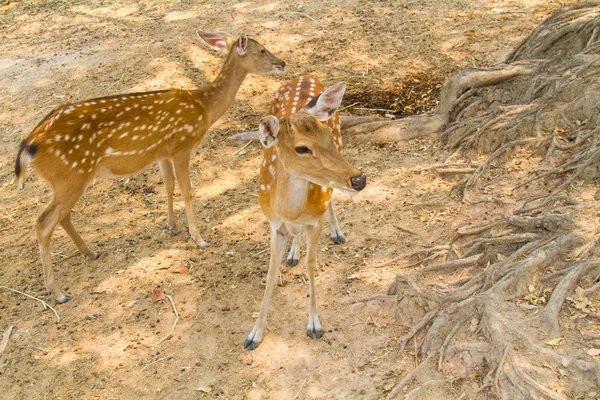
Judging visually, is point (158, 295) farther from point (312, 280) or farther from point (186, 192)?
point (312, 280)

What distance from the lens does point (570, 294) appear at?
354 cm

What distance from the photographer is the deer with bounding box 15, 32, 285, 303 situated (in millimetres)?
4707

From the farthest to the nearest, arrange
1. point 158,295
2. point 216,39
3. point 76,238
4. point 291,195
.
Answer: point 216,39 → point 76,238 → point 158,295 → point 291,195

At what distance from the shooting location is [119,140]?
197 inches

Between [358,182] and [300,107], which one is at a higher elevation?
[358,182]

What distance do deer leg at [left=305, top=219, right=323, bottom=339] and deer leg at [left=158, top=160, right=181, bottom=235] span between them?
1.84 metres

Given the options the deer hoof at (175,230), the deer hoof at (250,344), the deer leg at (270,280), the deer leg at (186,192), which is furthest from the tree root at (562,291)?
the deer hoof at (175,230)

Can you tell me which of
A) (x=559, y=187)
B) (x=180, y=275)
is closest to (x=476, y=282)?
(x=559, y=187)

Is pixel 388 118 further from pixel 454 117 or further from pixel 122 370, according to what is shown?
pixel 122 370

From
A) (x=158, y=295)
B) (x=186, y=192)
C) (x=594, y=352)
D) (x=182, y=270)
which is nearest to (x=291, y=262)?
(x=182, y=270)

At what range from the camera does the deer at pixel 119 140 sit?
4707 mm

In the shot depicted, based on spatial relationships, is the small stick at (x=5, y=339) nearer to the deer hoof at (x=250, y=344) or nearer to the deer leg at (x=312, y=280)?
the deer hoof at (x=250, y=344)

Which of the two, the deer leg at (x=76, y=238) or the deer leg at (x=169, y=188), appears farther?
the deer leg at (x=169, y=188)

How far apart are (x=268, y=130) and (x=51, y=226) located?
7.03 ft
